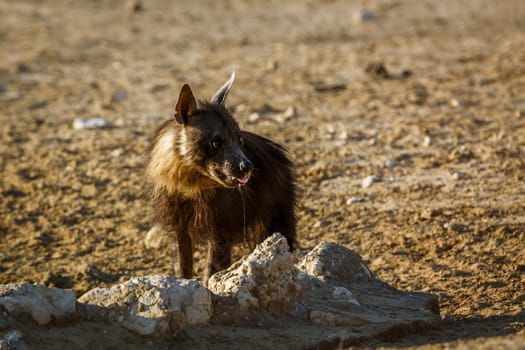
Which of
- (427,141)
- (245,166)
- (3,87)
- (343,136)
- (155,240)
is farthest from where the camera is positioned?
(3,87)

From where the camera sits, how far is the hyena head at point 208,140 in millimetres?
5969

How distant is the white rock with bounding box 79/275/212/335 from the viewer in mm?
4660

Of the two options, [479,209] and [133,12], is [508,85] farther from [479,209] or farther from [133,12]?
[133,12]

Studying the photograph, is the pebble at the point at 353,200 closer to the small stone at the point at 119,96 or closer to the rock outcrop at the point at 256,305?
the rock outcrop at the point at 256,305

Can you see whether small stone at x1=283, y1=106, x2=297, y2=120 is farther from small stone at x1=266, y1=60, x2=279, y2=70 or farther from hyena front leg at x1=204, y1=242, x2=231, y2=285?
hyena front leg at x1=204, y1=242, x2=231, y2=285

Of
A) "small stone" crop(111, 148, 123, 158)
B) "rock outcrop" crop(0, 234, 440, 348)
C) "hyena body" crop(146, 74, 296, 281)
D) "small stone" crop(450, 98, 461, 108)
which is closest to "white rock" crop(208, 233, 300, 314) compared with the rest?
"rock outcrop" crop(0, 234, 440, 348)

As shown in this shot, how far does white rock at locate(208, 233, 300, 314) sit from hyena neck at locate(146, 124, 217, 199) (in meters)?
1.02

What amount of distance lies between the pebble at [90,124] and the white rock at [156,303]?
5729 mm

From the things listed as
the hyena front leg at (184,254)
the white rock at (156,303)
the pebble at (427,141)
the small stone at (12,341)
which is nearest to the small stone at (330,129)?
the pebble at (427,141)

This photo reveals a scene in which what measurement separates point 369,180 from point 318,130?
5.16ft

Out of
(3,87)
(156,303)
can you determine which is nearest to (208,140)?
(156,303)

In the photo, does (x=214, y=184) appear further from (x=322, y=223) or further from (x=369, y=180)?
(x=369, y=180)

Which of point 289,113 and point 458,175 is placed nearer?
point 458,175

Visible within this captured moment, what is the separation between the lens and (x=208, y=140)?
237 inches
